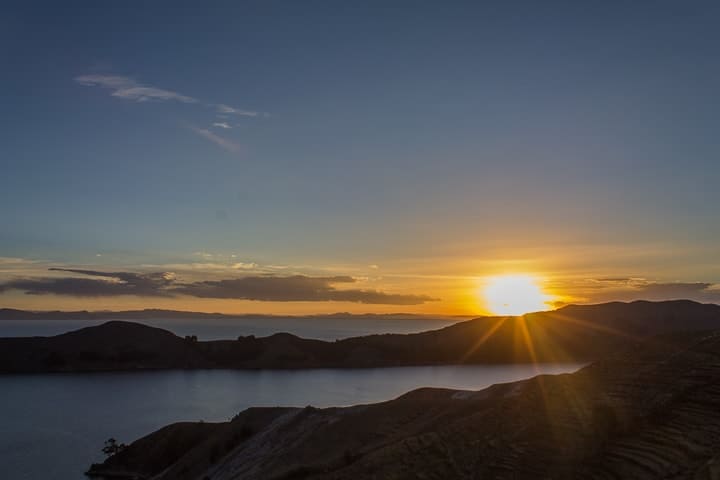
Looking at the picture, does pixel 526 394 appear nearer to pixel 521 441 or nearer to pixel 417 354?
pixel 521 441

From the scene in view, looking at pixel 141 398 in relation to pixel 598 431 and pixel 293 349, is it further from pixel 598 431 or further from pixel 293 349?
pixel 598 431

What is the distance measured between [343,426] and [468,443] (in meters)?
19.1

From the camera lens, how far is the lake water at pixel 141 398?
233 ft

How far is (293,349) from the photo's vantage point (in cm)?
16200

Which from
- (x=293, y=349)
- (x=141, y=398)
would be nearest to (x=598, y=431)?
(x=141, y=398)

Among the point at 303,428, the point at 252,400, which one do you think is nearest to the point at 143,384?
the point at 252,400

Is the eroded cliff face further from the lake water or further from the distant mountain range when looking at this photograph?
the distant mountain range

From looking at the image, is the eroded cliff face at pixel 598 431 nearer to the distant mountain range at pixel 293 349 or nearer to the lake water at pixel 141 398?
the lake water at pixel 141 398

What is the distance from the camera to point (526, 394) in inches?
888

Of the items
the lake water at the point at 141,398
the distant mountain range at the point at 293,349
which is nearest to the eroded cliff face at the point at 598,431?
the lake water at the point at 141,398

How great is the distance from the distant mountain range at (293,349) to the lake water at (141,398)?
27.7ft

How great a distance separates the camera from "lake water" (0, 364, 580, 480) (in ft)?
233

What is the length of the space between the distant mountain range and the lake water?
8450mm

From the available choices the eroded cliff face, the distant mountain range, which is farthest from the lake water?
the eroded cliff face
